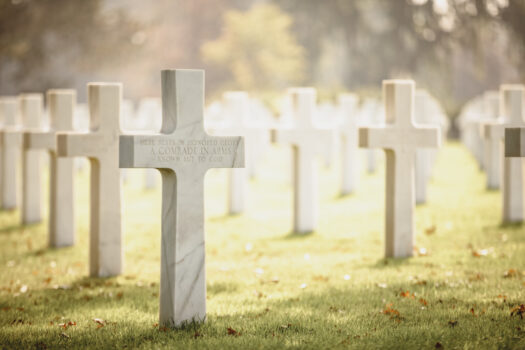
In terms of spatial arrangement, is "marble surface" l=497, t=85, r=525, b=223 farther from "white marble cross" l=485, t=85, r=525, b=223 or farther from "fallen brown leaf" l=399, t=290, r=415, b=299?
"fallen brown leaf" l=399, t=290, r=415, b=299

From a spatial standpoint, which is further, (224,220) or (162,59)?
(162,59)

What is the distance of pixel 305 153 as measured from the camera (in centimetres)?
873

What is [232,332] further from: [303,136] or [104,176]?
[303,136]

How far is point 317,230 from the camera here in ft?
29.5

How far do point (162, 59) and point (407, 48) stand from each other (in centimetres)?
1904

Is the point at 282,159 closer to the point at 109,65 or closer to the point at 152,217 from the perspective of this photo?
the point at 152,217

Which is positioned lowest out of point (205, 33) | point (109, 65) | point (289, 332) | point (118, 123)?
point (289, 332)

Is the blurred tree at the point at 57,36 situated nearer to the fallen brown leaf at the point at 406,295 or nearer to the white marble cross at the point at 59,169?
the white marble cross at the point at 59,169

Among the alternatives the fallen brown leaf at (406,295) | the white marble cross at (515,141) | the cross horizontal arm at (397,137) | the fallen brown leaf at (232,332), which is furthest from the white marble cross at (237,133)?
the fallen brown leaf at (232,332)

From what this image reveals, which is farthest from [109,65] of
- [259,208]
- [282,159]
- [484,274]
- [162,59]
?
[484,274]

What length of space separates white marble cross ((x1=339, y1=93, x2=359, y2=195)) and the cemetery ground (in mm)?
1704

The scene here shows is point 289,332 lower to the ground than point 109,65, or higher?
lower

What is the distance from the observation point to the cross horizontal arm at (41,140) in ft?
25.2

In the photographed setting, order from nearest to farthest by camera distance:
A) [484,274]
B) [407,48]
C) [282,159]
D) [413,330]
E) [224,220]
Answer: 1. [413,330]
2. [484,274]
3. [224,220]
4. [282,159]
5. [407,48]
